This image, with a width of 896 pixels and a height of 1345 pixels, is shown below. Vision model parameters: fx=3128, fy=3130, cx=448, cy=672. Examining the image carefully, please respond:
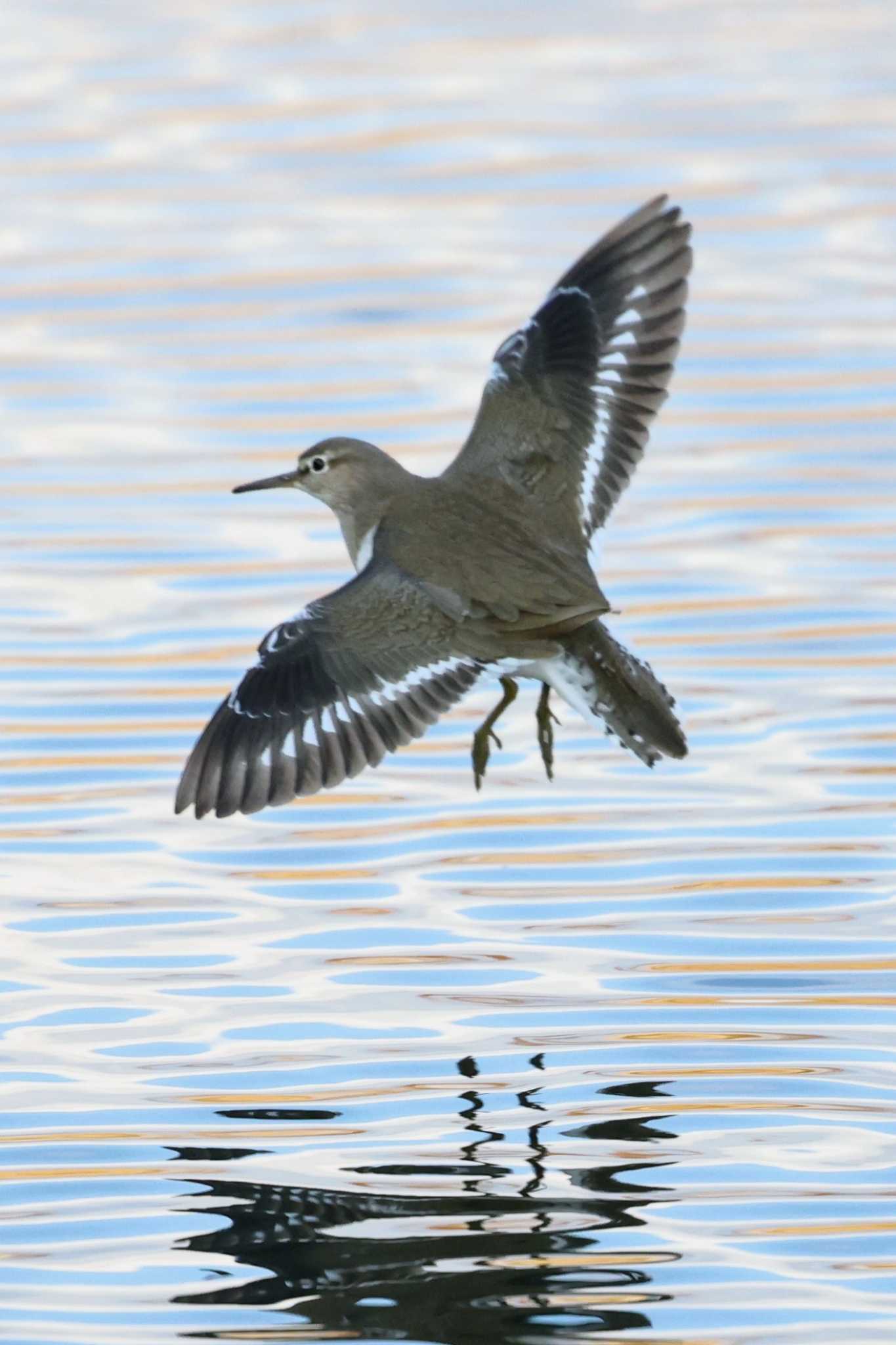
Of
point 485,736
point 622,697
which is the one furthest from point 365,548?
point 622,697

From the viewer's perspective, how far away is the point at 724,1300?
6.27 m

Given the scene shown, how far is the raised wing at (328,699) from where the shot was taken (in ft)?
26.1

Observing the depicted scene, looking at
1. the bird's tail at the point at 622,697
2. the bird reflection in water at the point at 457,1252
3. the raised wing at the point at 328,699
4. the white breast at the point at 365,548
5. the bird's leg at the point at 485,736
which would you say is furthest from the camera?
the white breast at the point at 365,548

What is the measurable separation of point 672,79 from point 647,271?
9574mm

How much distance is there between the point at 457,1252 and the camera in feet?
21.1

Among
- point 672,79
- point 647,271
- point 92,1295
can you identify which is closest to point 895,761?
point 647,271

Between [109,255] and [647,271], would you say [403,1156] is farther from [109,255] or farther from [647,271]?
[109,255]

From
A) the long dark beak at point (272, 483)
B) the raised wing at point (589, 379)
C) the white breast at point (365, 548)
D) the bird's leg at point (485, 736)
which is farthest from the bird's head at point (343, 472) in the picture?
the bird's leg at point (485, 736)

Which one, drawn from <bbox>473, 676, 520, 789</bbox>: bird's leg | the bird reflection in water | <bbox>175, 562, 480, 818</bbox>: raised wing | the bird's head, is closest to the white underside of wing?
<bbox>175, 562, 480, 818</bbox>: raised wing

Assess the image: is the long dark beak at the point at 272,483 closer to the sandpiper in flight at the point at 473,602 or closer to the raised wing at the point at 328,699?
the sandpiper in flight at the point at 473,602

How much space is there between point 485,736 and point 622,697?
59 cm

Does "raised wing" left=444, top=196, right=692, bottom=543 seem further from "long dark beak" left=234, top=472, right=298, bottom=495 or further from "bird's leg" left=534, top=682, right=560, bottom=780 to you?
"long dark beak" left=234, top=472, right=298, bottom=495

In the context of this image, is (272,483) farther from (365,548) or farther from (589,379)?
(589,379)

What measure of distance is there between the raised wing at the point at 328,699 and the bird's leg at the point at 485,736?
45cm
